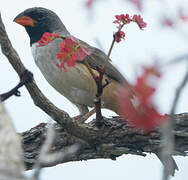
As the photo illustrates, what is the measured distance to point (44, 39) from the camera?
3.64m

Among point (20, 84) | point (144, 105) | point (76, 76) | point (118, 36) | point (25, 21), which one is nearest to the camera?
point (144, 105)

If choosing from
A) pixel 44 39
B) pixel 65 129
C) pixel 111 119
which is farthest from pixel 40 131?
pixel 44 39

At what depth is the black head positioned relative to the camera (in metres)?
6.08

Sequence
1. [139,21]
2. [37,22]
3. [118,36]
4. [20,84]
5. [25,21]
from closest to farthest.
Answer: [118,36] → [139,21] → [20,84] → [25,21] → [37,22]

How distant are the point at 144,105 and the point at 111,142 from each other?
2730mm

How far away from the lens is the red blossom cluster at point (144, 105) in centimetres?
195

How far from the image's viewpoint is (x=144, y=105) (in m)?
1.97

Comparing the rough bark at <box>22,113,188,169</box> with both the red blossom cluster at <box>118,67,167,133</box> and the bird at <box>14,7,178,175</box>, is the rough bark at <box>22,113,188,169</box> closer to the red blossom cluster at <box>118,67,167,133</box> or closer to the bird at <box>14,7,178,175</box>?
the bird at <box>14,7,178,175</box>

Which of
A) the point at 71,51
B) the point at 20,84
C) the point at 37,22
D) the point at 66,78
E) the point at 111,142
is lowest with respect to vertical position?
the point at 111,142

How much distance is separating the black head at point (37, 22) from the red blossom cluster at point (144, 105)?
4248 mm

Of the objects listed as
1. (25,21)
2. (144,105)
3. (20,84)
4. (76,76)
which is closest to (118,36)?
(20,84)

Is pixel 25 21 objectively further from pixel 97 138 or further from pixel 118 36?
pixel 118 36

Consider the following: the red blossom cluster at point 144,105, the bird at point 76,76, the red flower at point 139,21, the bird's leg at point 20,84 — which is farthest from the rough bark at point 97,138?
the red blossom cluster at point 144,105

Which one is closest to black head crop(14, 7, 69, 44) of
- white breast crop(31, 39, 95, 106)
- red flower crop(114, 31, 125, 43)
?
white breast crop(31, 39, 95, 106)
